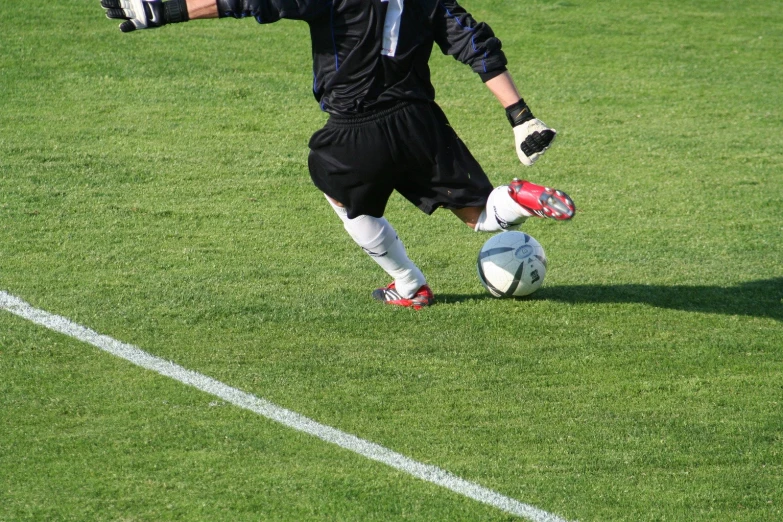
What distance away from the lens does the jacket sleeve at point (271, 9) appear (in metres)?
4.68

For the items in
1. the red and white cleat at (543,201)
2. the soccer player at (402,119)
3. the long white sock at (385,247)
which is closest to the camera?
the red and white cleat at (543,201)

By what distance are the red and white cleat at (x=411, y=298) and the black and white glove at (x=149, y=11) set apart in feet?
7.03

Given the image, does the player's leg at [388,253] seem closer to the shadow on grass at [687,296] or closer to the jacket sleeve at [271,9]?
the shadow on grass at [687,296]

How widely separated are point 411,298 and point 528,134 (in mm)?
1364

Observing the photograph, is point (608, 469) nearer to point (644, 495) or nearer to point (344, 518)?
point (644, 495)

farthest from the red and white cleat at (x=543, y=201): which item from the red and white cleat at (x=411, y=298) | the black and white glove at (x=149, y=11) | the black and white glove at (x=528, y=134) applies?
the black and white glove at (x=149, y=11)

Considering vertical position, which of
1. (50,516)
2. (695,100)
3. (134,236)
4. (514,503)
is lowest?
(695,100)

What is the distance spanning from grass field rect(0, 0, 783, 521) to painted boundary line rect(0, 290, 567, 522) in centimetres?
6

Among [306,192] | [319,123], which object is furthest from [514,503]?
[319,123]

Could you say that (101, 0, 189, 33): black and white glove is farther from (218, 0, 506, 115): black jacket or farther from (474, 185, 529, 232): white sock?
(474, 185, 529, 232): white sock

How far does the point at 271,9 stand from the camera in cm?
482

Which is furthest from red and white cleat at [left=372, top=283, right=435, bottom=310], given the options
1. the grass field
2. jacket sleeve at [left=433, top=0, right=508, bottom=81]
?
jacket sleeve at [left=433, top=0, right=508, bottom=81]

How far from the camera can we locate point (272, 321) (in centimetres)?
576

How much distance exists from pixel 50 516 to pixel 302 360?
1.72m
